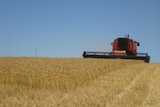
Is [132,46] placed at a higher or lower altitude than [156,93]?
higher

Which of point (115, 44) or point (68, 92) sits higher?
point (115, 44)

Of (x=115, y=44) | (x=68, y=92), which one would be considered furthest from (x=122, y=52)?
(x=68, y=92)

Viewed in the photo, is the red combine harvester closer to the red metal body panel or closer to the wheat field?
the red metal body panel

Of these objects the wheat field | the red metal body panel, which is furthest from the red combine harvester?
the wheat field

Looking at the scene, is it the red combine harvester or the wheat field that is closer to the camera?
the wheat field

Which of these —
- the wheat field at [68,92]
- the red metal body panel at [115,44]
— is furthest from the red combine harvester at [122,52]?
the wheat field at [68,92]

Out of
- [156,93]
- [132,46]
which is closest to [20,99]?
[156,93]

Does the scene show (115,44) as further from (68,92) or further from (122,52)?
(68,92)

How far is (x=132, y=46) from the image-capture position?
40781 millimetres

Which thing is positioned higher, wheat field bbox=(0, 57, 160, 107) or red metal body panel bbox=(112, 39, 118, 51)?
red metal body panel bbox=(112, 39, 118, 51)

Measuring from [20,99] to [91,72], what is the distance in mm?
7042

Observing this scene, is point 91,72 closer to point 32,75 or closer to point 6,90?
point 32,75

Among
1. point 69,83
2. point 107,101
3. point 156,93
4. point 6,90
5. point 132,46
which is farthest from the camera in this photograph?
point 132,46

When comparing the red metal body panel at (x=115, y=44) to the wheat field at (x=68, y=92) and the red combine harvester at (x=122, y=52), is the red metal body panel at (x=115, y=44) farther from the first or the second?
the wheat field at (x=68, y=92)
